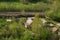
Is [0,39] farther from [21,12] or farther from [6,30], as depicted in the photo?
[21,12]

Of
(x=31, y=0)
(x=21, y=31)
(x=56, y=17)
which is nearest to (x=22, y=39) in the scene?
(x=21, y=31)

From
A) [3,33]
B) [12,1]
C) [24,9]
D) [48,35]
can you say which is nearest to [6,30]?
[3,33]

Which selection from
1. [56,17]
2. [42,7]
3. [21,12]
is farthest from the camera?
[42,7]

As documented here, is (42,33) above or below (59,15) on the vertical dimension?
above

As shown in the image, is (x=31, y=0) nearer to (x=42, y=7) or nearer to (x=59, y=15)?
(x=42, y=7)

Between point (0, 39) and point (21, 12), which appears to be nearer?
point (0, 39)

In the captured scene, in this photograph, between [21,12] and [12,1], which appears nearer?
[21,12]

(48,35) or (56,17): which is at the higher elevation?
(48,35)

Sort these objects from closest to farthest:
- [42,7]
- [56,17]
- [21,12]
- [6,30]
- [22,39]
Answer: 1. [22,39]
2. [6,30]
3. [56,17]
4. [21,12]
5. [42,7]

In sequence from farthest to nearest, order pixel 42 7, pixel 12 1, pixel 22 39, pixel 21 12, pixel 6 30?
pixel 12 1
pixel 42 7
pixel 21 12
pixel 6 30
pixel 22 39
